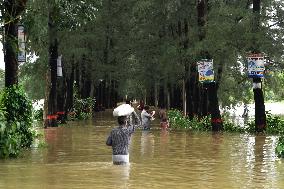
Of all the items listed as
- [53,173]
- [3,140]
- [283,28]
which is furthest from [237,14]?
[53,173]

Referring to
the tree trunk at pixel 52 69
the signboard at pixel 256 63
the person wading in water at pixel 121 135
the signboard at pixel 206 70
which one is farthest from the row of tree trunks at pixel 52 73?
the person wading in water at pixel 121 135

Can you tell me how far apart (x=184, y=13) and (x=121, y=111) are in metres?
24.7

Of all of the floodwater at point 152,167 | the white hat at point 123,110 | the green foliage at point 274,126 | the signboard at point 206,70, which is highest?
the signboard at point 206,70

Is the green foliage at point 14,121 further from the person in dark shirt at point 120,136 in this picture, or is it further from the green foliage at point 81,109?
the green foliage at point 81,109

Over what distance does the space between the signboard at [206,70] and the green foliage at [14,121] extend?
1192cm

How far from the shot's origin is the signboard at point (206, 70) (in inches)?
1188

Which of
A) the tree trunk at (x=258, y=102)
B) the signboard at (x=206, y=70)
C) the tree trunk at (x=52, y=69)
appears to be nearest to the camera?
the tree trunk at (x=258, y=102)

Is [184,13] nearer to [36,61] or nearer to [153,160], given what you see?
[36,61]

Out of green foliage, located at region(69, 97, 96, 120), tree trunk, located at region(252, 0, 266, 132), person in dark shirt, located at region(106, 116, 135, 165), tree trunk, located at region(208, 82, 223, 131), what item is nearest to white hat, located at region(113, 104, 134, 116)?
person in dark shirt, located at region(106, 116, 135, 165)

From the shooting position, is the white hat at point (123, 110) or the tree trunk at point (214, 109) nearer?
the white hat at point (123, 110)

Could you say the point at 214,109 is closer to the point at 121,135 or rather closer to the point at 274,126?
the point at 274,126

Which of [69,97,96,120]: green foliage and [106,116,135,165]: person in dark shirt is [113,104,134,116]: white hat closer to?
[106,116,135,165]: person in dark shirt

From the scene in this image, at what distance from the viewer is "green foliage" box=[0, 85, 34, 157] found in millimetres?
17016

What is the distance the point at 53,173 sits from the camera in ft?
45.0
